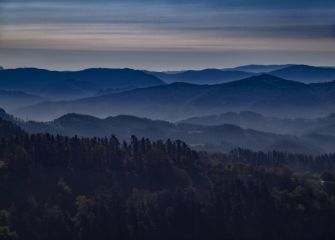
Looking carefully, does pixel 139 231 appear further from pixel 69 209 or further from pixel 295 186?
pixel 295 186

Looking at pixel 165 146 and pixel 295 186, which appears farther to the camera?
pixel 165 146

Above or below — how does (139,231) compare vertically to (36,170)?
below

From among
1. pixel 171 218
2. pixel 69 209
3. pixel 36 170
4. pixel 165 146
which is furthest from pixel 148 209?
pixel 165 146

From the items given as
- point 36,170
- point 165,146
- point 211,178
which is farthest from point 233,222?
point 165,146

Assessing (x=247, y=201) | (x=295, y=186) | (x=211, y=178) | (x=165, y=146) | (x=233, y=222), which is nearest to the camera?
(x=233, y=222)

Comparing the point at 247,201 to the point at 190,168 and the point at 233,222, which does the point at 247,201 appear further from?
the point at 190,168

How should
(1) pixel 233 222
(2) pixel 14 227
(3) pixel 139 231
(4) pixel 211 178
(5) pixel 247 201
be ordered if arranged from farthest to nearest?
1. (4) pixel 211 178
2. (5) pixel 247 201
3. (1) pixel 233 222
4. (3) pixel 139 231
5. (2) pixel 14 227

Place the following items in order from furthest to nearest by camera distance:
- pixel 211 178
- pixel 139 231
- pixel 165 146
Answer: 1. pixel 165 146
2. pixel 211 178
3. pixel 139 231
